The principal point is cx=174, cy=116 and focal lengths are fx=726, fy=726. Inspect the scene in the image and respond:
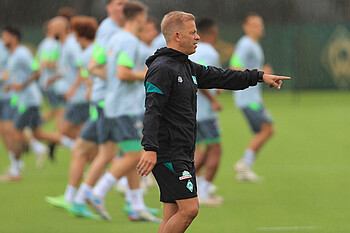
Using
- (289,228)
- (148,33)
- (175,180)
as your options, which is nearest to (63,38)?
(148,33)

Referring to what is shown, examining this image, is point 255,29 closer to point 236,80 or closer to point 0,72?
point 0,72

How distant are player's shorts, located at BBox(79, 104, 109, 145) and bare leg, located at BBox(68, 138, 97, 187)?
0.20ft

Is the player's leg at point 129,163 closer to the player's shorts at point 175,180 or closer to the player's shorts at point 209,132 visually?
the player's shorts at point 209,132

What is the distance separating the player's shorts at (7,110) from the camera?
11.1 meters

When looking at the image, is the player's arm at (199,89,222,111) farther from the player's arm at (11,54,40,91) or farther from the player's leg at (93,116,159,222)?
the player's arm at (11,54,40,91)

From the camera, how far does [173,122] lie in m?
5.20

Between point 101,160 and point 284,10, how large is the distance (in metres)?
38.5

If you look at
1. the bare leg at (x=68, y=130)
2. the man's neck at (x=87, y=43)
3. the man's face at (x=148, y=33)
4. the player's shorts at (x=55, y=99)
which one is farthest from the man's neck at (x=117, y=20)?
the player's shorts at (x=55, y=99)

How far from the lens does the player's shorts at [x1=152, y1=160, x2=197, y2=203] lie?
520cm

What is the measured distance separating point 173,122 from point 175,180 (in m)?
0.42

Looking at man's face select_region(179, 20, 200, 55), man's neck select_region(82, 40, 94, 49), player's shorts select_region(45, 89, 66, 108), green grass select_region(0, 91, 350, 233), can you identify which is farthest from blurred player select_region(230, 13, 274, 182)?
man's face select_region(179, 20, 200, 55)

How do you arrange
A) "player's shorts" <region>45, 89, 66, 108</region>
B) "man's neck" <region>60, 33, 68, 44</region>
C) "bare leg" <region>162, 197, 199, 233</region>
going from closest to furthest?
"bare leg" <region>162, 197, 199, 233</region> → "man's neck" <region>60, 33, 68, 44</region> → "player's shorts" <region>45, 89, 66, 108</region>

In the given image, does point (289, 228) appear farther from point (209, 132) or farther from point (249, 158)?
point (249, 158)

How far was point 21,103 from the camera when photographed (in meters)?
10.7
